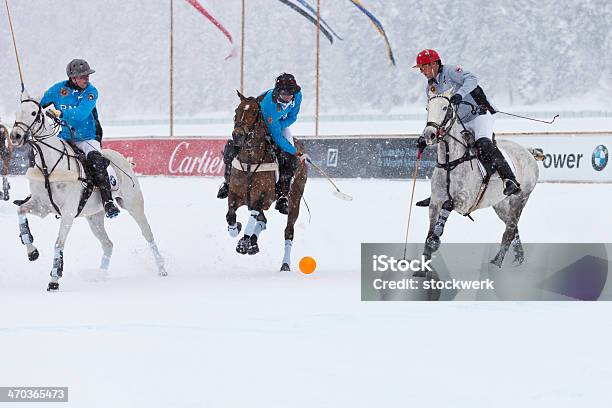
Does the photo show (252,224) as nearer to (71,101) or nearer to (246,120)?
(246,120)

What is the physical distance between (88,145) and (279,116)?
2.37 m

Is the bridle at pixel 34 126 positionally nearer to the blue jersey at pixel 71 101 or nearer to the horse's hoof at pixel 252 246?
the blue jersey at pixel 71 101

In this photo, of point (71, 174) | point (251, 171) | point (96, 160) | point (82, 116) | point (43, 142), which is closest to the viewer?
point (43, 142)

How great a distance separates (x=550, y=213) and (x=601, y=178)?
3.87m

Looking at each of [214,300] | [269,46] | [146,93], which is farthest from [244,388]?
[146,93]

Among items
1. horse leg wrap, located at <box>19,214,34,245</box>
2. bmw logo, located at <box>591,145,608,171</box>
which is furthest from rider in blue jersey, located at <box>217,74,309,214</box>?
bmw logo, located at <box>591,145,608,171</box>

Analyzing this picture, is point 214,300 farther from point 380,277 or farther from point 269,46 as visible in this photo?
point 269,46

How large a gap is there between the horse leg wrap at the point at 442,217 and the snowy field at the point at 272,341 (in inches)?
45.3

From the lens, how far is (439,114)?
10.1 metres

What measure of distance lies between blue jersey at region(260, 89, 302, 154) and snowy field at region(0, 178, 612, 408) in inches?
66.5

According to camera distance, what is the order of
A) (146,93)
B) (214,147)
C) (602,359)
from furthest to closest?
(146,93) → (214,147) → (602,359)

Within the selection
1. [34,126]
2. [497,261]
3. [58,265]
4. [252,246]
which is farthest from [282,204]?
[34,126]

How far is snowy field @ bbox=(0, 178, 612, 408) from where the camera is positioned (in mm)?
5176

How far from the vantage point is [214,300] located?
927 centimetres
